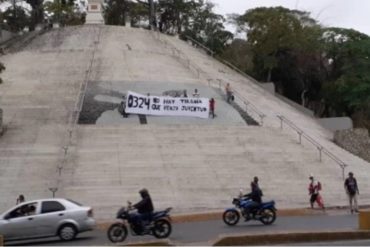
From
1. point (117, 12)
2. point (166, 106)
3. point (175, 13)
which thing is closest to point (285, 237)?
point (166, 106)

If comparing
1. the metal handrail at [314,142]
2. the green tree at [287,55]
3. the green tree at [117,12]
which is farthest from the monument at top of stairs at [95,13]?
the metal handrail at [314,142]

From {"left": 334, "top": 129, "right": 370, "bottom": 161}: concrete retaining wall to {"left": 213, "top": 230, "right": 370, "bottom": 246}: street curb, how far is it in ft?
65.7

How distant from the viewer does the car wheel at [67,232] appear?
1852cm

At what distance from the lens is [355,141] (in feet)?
120

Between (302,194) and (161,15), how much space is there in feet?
179

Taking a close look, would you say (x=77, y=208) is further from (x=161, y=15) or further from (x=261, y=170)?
(x=161, y=15)

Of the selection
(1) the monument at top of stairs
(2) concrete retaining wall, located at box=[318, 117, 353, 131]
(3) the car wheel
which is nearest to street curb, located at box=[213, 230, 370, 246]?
(3) the car wheel

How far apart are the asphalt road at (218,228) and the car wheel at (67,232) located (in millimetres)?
183

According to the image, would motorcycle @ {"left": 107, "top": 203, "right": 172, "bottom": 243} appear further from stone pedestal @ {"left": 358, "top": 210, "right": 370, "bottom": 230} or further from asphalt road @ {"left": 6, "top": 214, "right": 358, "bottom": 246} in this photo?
stone pedestal @ {"left": 358, "top": 210, "right": 370, "bottom": 230}

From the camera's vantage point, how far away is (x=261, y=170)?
97.3 feet

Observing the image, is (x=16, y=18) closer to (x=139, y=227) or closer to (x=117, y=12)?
(x=117, y=12)

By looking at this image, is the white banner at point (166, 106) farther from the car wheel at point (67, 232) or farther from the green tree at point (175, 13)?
the green tree at point (175, 13)

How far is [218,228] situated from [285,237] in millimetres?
5035

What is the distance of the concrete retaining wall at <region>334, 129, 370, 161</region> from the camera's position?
35.7 m
